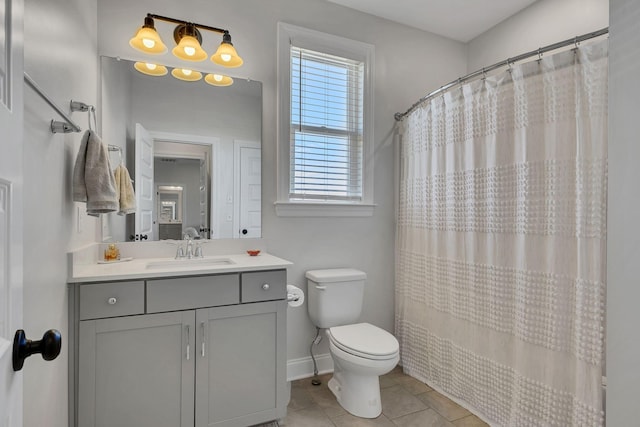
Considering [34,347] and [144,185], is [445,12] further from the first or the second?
[34,347]

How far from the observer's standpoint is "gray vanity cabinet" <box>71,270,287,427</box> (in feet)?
4.91

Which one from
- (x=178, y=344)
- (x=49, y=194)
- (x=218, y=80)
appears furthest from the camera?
(x=218, y=80)

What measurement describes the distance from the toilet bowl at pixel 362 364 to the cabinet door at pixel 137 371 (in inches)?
32.7

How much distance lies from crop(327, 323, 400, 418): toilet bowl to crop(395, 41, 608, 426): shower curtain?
0.50 m

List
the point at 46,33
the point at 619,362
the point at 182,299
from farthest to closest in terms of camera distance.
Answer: the point at 182,299 → the point at 46,33 → the point at 619,362

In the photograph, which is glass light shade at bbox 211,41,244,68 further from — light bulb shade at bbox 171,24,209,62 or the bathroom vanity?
the bathroom vanity

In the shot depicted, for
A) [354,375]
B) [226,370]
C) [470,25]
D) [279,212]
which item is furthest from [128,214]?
[470,25]

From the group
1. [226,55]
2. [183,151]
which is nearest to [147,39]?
[226,55]

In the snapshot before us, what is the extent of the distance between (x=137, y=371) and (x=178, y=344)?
7.9 inches

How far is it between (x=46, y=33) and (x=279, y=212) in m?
1.49

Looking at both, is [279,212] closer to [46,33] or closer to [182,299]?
[182,299]

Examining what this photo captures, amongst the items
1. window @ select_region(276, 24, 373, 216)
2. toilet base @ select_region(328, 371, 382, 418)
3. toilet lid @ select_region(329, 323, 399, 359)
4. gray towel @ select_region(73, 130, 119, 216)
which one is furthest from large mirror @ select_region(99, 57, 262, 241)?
toilet base @ select_region(328, 371, 382, 418)

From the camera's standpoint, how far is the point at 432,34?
2.89 meters

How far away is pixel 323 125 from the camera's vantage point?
2.52 meters
